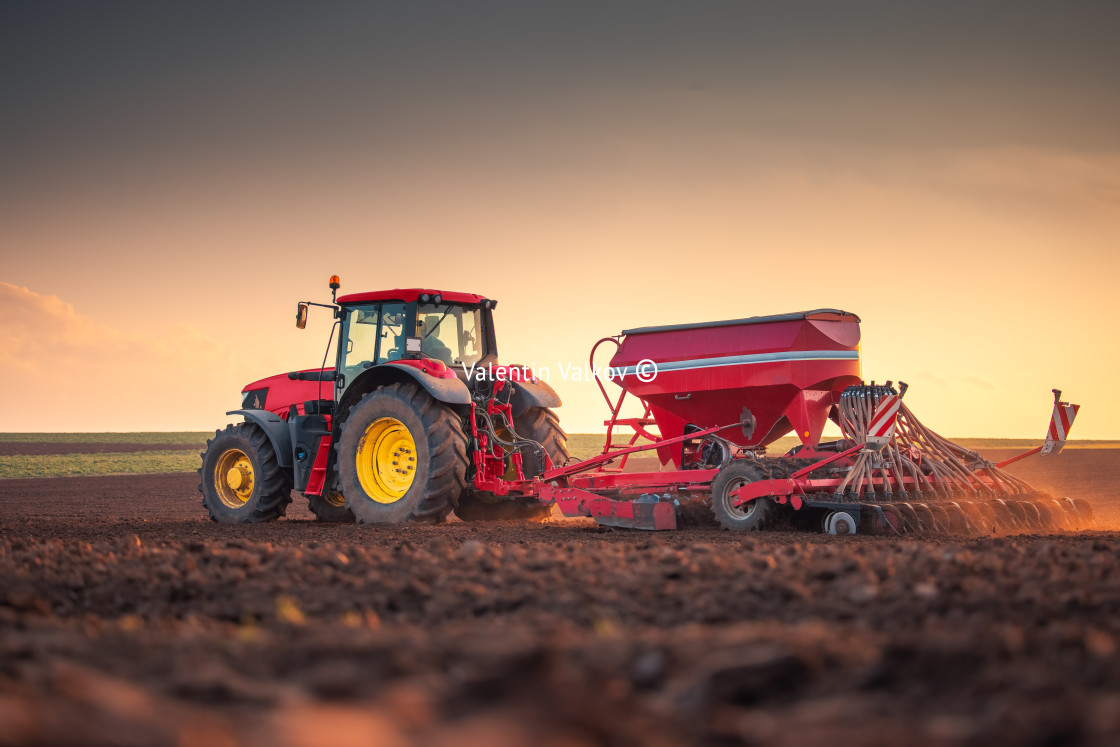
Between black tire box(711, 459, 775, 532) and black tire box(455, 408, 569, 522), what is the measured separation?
7.62 feet

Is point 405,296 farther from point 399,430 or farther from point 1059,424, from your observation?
point 1059,424

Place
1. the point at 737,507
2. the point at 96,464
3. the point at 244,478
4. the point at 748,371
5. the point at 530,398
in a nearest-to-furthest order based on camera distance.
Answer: the point at 737,507 → the point at 748,371 → the point at 530,398 → the point at 244,478 → the point at 96,464

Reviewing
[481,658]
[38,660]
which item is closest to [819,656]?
[481,658]

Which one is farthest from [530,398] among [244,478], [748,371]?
[244,478]

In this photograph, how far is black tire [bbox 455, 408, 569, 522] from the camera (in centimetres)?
1041

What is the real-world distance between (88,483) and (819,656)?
2322cm

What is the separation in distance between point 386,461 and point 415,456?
348 mm

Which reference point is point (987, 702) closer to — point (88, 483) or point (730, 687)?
point (730, 687)

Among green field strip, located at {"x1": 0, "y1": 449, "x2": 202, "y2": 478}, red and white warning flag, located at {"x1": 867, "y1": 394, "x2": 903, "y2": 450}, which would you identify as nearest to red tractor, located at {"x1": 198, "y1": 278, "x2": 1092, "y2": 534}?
red and white warning flag, located at {"x1": 867, "y1": 394, "x2": 903, "y2": 450}

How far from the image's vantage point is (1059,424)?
31.7ft

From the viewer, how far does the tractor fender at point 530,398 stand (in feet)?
34.0

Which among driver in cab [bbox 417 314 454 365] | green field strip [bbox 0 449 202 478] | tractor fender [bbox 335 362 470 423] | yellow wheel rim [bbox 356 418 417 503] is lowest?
green field strip [bbox 0 449 202 478]

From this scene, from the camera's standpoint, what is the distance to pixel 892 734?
83.7 inches

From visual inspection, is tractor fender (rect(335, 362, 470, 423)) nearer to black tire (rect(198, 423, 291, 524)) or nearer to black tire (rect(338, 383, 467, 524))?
black tire (rect(338, 383, 467, 524))
